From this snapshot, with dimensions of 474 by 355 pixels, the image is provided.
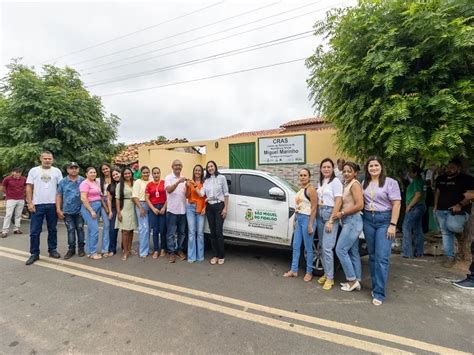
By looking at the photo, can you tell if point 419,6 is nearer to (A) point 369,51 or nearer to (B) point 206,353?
(A) point 369,51

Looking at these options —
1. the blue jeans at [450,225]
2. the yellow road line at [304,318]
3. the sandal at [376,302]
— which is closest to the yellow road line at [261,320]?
the yellow road line at [304,318]

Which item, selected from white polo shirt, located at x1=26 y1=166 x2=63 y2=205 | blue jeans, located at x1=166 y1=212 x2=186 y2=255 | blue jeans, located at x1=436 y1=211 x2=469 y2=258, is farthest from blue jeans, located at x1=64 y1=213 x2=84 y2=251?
blue jeans, located at x1=436 y1=211 x2=469 y2=258

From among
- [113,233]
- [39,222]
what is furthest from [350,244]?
[39,222]

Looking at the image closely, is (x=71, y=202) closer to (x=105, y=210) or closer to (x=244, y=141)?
(x=105, y=210)

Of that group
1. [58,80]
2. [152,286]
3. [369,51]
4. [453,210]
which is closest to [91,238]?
[152,286]

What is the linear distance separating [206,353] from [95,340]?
44.0 inches

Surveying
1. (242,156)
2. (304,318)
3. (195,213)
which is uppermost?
(242,156)

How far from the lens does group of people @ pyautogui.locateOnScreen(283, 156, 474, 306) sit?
3.43 meters

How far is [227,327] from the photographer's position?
2879mm

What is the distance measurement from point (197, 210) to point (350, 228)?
253 centimetres

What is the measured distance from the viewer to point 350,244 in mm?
3705

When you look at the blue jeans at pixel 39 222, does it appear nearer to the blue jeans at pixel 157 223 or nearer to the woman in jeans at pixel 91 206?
the woman in jeans at pixel 91 206

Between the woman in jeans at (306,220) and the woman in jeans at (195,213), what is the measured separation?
166 centimetres

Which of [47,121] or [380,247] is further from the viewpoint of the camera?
[47,121]
